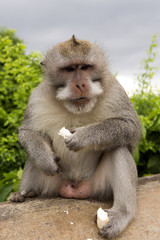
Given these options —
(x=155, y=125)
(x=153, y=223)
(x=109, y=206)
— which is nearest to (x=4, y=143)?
(x=155, y=125)

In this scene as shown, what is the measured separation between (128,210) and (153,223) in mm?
409

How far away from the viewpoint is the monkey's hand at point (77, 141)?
375 cm

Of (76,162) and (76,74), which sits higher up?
(76,74)

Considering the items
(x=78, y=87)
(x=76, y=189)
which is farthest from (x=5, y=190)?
(x=78, y=87)

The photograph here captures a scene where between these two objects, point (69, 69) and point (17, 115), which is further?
point (17, 115)

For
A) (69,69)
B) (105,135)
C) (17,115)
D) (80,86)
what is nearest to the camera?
(80,86)

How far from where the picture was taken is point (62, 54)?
149 inches

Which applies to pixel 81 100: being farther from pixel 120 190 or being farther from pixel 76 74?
pixel 120 190

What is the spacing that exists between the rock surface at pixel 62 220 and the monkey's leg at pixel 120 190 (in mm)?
147

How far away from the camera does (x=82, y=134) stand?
3787 millimetres

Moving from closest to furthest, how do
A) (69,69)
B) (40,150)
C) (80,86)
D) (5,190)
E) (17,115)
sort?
(80,86) → (69,69) → (40,150) → (5,190) → (17,115)

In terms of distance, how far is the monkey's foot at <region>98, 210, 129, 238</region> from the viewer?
3562 millimetres

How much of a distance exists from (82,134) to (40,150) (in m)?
0.62

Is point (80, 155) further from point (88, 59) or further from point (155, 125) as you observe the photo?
point (155, 125)
